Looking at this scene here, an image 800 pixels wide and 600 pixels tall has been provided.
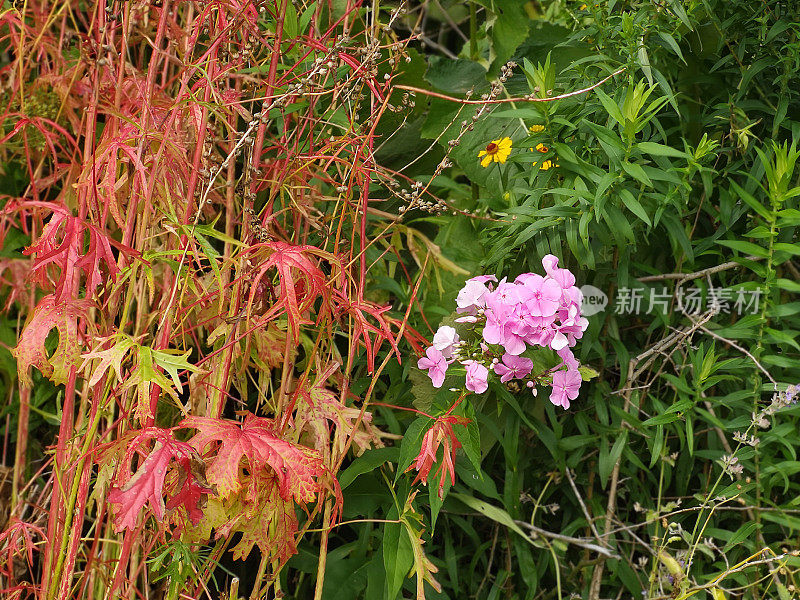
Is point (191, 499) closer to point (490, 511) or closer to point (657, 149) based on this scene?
point (490, 511)

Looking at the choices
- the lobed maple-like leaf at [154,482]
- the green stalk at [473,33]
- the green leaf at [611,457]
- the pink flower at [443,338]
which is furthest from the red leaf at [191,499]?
the green stalk at [473,33]

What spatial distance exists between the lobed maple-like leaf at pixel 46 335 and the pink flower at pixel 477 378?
626 mm

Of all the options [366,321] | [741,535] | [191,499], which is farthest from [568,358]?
[191,499]

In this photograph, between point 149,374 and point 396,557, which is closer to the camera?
point 149,374

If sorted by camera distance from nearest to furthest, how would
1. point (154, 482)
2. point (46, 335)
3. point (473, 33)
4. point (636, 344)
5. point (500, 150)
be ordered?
point (154, 482) → point (46, 335) → point (500, 150) → point (636, 344) → point (473, 33)

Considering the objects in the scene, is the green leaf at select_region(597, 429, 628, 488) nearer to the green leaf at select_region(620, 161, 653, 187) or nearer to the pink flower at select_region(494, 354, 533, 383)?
the pink flower at select_region(494, 354, 533, 383)

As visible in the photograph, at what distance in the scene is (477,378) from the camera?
4.26 feet

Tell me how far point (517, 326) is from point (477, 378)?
0.37ft

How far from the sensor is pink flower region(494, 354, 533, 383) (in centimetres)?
132

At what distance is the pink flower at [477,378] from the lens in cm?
130

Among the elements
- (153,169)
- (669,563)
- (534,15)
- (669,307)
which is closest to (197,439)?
(153,169)

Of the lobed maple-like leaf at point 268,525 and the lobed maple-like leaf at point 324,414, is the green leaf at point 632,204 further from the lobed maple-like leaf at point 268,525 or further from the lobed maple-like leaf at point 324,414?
the lobed maple-like leaf at point 268,525

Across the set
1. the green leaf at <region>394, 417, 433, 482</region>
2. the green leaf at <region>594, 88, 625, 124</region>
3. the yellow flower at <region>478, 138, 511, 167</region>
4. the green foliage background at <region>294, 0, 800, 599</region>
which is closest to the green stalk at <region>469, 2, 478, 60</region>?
the green foliage background at <region>294, 0, 800, 599</region>

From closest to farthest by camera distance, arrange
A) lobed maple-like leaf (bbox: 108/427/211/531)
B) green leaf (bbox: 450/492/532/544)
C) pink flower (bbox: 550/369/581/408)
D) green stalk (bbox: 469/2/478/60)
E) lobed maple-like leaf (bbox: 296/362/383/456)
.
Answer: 1. lobed maple-like leaf (bbox: 108/427/211/531)
2. lobed maple-like leaf (bbox: 296/362/383/456)
3. pink flower (bbox: 550/369/581/408)
4. green leaf (bbox: 450/492/532/544)
5. green stalk (bbox: 469/2/478/60)
